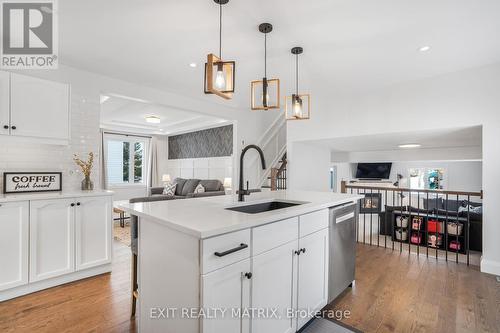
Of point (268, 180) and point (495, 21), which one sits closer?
point (495, 21)

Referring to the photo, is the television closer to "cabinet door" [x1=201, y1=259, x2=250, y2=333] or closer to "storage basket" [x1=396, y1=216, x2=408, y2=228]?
"storage basket" [x1=396, y1=216, x2=408, y2=228]

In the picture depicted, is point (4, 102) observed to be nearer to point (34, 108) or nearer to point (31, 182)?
point (34, 108)

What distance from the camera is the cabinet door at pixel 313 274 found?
69.5 inches

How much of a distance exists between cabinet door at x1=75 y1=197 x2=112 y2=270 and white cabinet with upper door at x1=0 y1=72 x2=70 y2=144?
790 millimetres

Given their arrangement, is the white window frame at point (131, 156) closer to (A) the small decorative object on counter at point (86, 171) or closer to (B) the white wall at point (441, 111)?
(A) the small decorative object on counter at point (86, 171)

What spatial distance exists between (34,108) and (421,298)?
4327mm

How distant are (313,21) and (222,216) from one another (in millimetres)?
2031

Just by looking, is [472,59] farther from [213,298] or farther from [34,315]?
[34,315]

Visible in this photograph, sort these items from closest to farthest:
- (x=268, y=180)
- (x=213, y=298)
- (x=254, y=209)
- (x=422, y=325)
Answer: (x=213, y=298)
(x=422, y=325)
(x=254, y=209)
(x=268, y=180)

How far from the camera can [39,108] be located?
2.58 meters

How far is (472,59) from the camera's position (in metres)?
2.91

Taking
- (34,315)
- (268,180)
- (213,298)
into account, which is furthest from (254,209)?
(268,180)

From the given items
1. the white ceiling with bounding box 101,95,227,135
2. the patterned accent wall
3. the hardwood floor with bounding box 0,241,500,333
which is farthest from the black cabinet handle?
the patterned accent wall

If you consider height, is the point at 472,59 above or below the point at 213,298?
above
